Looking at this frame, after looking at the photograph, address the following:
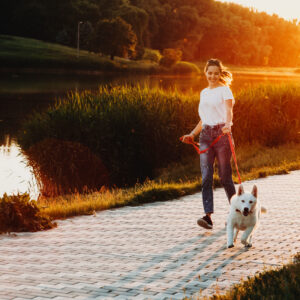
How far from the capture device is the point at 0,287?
455 centimetres

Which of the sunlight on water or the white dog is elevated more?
the white dog

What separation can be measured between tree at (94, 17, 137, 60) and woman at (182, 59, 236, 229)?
Answer: 88889mm

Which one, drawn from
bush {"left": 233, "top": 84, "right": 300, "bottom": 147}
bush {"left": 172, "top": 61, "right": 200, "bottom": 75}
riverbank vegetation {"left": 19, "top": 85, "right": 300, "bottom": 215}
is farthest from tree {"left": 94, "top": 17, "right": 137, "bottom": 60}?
riverbank vegetation {"left": 19, "top": 85, "right": 300, "bottom": 215}

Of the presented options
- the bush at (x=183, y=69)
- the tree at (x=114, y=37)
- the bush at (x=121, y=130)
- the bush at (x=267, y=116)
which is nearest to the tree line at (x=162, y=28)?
the tree at (x=114, y=37)

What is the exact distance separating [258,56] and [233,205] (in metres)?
151

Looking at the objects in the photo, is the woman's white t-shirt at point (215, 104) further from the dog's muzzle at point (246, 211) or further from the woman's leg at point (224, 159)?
the dog's muzzle at point (246, 211)

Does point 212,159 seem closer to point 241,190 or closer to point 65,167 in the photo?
point 241,190

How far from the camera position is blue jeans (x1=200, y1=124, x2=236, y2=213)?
6680 mm

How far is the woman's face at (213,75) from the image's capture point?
22.0 feet

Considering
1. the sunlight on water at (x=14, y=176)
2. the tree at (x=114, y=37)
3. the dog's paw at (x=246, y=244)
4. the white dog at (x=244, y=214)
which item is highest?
the tree at (x=114, y=37)

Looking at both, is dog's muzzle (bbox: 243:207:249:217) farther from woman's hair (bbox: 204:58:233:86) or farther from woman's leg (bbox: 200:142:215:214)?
woman's hair (bbox: 204:58:233:86)

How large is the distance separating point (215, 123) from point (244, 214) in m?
1.43

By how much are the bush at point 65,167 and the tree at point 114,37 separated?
81.5 meters

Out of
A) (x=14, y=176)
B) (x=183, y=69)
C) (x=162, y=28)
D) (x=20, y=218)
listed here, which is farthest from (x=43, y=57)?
(x=20, y=218)
